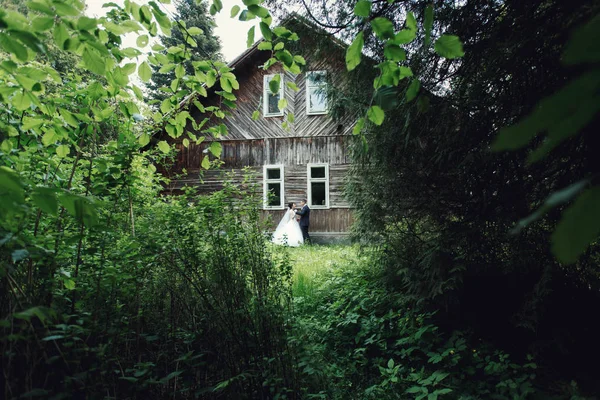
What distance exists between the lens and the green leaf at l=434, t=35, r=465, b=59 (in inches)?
56.6

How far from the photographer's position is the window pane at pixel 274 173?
15.2 meters

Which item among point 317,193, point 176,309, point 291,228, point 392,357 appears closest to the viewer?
point 176,309

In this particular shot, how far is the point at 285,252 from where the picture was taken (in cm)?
357

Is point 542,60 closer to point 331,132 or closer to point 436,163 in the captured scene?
point 436,163

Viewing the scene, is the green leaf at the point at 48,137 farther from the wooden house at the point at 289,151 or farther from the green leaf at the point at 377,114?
the wooden house at the point at 289,151

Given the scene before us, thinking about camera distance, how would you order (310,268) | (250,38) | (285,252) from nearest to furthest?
1. (250,38)
2. (285,252)
3. (310,268)

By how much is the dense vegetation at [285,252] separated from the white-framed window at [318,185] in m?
9.69

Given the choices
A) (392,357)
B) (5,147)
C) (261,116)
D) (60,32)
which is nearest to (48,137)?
(5,147)

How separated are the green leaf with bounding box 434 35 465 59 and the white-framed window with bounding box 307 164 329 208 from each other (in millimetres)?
13037

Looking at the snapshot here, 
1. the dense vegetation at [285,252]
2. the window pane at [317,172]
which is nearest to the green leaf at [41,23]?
the dense vegetation at [285,252]

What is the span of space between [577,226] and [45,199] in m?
1.45

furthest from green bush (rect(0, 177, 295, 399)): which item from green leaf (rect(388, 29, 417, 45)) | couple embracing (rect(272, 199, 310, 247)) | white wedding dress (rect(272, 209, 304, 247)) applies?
couple embracing (rect(272, 199, 310, 247))

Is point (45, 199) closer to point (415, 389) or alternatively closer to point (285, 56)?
point (285, 56)

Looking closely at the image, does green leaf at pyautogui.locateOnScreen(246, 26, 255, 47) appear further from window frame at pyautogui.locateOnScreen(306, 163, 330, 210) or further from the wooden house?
window frame at pyautogui.locateOnScreen(306, 163, 330, 210)
